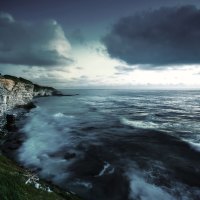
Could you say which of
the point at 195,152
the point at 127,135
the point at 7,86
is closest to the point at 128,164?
the point at 195,152

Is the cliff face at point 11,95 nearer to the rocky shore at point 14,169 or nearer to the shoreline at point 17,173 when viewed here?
the rocky shore at point 14,169

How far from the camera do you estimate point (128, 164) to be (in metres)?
25.9

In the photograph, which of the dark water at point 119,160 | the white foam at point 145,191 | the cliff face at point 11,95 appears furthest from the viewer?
the cliff face at point 11,95

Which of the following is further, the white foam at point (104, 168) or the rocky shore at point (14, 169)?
the white foam at point (104, 168)

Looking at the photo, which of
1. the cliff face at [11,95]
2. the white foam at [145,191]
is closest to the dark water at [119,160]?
the white foam at [145,191]

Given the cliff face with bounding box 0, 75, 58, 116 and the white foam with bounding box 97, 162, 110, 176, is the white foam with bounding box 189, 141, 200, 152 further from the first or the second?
the cliff face with bounding box 0, 75, 58, 116

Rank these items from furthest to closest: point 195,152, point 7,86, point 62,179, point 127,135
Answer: point 7,86, point 127,135, point 195,152, point 62,179

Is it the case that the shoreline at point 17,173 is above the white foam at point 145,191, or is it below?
above

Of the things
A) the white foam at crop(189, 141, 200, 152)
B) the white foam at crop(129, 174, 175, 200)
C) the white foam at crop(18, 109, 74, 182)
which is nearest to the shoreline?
the white foam at crop(18, 109, 74, 182)

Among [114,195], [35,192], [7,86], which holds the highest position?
[7,86]

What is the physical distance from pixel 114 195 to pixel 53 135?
24.5 meters

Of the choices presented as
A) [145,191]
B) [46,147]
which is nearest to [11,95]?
[46,147]

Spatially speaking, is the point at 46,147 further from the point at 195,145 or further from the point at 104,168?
the point at 195,145

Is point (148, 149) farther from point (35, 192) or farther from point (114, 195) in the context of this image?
point (35, 192)
